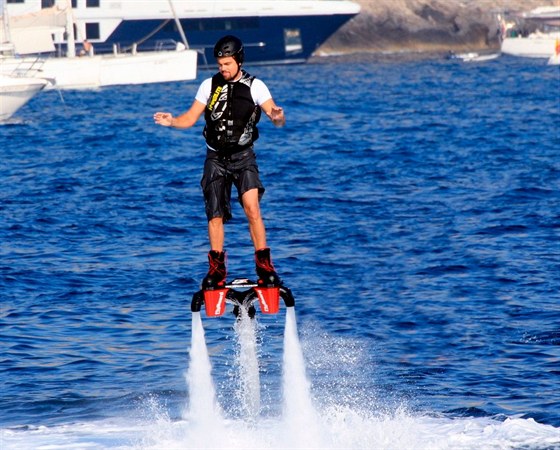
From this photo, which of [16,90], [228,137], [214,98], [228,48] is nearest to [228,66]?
[228,48]

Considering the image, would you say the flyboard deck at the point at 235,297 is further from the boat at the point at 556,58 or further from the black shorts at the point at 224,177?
the boat at the point at 556,58

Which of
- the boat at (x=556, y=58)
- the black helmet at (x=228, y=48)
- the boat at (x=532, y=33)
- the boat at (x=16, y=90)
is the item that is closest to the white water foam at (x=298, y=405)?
the black helmet at (x=228, y=48)

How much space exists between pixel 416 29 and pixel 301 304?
108 metres

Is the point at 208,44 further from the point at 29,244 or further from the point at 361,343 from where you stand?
the point at 361,343

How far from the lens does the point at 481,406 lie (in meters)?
16.3

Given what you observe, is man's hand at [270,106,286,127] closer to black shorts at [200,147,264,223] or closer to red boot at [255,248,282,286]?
black shorts at [200,147,264,223]

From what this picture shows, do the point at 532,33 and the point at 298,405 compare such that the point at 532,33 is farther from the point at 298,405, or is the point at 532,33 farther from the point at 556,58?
the point at 298,405

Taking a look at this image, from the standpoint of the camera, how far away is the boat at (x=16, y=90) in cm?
6031

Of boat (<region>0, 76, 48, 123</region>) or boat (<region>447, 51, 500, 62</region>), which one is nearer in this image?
boat (<region>0, 76, 48, 123</region>)

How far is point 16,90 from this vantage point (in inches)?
2403

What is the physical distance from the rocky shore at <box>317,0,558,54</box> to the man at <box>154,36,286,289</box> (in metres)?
114

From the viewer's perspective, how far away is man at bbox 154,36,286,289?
12812 mm

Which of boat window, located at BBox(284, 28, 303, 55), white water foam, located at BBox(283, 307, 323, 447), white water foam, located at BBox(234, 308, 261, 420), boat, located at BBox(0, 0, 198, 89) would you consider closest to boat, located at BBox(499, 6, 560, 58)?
boat window, located at BBox(284, 28, 303, 55)

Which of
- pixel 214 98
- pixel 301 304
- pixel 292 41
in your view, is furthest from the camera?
pixel 292 41
